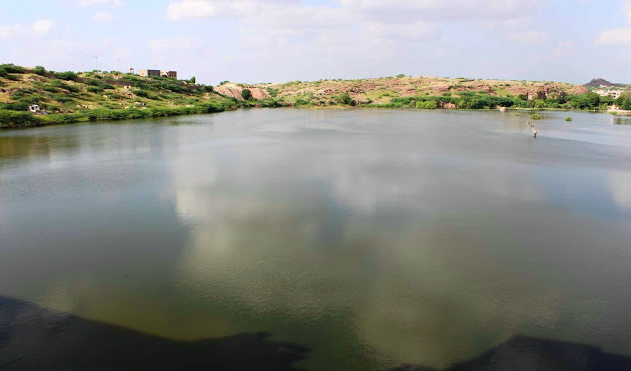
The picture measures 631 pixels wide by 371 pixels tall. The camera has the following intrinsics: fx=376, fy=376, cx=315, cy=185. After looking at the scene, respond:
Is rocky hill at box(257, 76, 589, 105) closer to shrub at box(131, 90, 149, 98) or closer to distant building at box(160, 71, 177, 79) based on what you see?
distant building at box(160, 71, 177, 79)

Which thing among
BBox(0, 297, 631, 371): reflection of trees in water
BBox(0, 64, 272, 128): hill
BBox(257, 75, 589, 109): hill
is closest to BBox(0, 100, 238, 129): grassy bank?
BBox(0, 64, 272, 128): hill

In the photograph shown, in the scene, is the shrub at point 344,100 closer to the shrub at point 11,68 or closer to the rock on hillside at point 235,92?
the rock on hillside at point 235,92

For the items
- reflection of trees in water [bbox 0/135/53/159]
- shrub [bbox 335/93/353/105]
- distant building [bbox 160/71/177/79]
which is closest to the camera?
reflection of trees in water [bbox 0/135/53/159]

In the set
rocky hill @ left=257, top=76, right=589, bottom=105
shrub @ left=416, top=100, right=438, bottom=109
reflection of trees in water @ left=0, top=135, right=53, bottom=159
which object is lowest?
reflection of trees in water @ left=0, top=135, right=53, bottom=159

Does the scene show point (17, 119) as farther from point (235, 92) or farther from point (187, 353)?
point (235, 92)

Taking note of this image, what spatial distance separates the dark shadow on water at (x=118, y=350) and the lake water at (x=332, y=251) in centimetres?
31

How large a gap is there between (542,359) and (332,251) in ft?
22.8

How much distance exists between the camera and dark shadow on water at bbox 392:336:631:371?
8531 millimetres

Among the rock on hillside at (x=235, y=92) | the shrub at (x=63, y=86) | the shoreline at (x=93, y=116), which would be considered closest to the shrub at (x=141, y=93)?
the shoreline at (x=93, y=116)

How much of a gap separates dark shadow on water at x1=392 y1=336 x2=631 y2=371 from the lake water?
0.23m

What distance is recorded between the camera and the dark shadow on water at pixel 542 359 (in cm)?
853

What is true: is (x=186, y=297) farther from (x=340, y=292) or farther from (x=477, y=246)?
(x=477, y=246)

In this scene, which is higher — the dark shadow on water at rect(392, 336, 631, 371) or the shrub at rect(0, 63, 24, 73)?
the shrub at rect(0, 63, 24, 73)

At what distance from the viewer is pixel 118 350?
8867 millimetres
